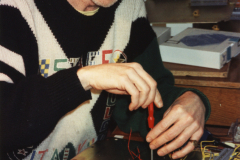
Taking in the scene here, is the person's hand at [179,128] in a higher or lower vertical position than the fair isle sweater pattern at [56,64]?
lower

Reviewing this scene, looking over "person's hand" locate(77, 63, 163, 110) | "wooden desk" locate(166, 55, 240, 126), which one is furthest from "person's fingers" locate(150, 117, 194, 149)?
"wooden desk" locate(166, 55, 240, 126)

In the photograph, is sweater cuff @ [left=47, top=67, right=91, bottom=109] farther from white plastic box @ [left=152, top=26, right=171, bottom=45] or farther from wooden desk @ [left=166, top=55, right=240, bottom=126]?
white plastic box @ [left=152, top=26, right=171, bottom=45]

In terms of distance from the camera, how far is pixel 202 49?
1027mm

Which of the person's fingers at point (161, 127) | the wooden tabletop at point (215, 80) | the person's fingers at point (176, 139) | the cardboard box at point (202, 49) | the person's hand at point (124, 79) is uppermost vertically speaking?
the person's hand at point (124, 79)

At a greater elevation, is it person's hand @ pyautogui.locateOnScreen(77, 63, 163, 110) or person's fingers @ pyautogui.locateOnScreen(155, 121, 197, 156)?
person's hand @ pyautogui.locateOnScreen(77, 63, 163, 110)

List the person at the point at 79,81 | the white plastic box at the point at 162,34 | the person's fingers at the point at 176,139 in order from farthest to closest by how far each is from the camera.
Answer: the white plastic box at the point at 162,34, the person's fingers at the point at 176,139, the person at the point at 79,81

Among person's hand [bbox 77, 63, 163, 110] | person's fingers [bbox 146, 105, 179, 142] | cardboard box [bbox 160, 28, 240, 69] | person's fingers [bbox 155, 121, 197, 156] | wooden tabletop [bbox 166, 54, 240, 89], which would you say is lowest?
person's fingers [bbox 155, 121, 197, 156]

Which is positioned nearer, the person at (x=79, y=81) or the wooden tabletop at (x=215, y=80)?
the person at (x=79, y=81)

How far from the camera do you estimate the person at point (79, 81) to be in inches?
22.4

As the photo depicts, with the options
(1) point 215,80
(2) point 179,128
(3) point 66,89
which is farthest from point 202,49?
(3) point 66,89

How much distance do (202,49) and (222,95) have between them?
20 cm

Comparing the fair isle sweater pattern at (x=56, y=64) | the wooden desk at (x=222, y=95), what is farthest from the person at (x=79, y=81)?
the wooden desk at (x=222, y=95)

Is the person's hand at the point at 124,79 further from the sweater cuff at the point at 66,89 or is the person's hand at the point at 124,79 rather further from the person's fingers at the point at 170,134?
the person's fingers at the point at 170,134

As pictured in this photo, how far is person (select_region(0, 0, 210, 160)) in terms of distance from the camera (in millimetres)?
568
